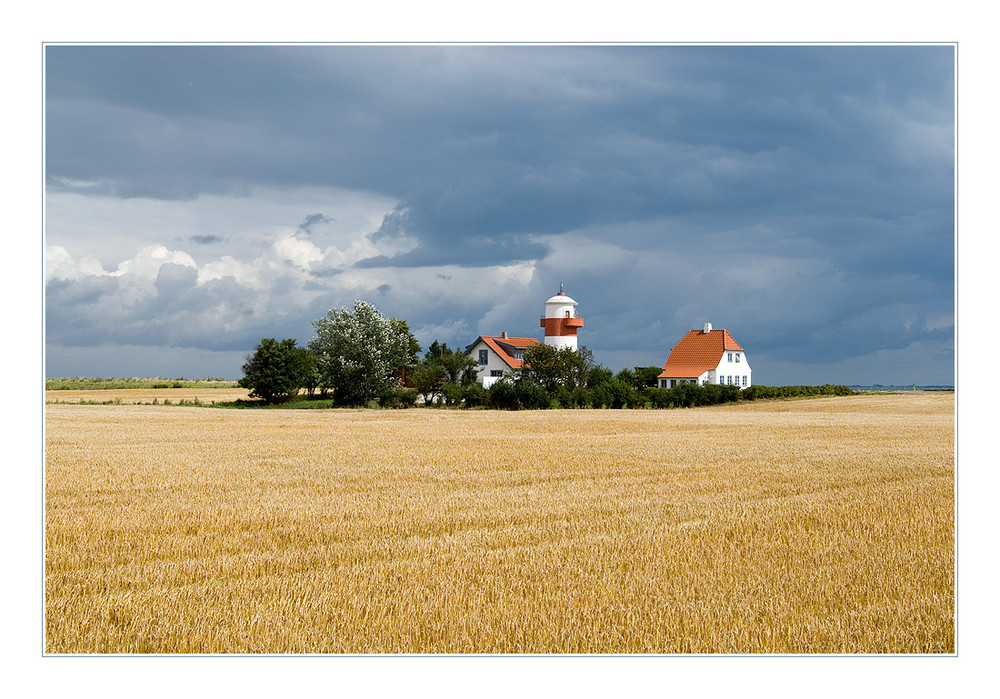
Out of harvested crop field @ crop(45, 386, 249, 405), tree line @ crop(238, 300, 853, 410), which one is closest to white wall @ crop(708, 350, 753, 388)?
tree line @ crop(238, 300, 853, 410)

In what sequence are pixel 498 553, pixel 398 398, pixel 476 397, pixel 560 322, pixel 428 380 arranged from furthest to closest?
pixel 560 322, pixel 428 380, pixel 398 398, pixel 476 397, pixel 498 553

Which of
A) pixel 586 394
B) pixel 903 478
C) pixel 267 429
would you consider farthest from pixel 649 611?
pixel 586 394

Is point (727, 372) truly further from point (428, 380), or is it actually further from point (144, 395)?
point (144, 395)

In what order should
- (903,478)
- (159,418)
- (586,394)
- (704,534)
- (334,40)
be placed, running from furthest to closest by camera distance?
(586,394)
(159,418)
(903,478)
(704,534)
(334,40)

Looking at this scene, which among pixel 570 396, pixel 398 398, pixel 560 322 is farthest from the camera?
pixel 560 322

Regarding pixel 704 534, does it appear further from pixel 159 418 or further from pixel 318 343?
pixel 318 343

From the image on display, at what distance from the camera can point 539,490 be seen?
16.2m

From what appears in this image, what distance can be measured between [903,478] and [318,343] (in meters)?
64.5

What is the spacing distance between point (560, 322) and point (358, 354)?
2000cm

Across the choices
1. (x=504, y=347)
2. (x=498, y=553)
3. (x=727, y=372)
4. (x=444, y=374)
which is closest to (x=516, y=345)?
(x=504, y=347)

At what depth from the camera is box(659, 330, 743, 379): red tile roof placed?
79.2m

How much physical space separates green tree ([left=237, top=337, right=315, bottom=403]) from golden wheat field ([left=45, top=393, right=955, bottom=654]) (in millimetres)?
50245

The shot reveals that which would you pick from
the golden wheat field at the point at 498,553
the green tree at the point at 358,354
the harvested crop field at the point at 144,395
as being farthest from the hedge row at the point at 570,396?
the golden wheat field at the point at 498,553

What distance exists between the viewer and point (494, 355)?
79.2 m
